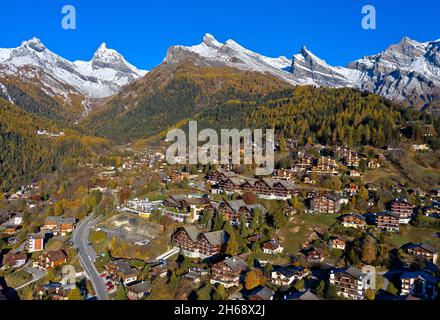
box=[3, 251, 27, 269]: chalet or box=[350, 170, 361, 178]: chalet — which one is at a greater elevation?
box=[350, 170, 361, 178]: chalet

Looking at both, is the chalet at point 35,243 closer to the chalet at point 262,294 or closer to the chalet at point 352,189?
the chalet at point 262,294

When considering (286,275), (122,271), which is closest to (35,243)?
(122,271)

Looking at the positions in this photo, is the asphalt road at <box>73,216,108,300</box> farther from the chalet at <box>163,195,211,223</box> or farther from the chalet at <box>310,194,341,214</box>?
the chalet at <box>310,194,341,214</box>

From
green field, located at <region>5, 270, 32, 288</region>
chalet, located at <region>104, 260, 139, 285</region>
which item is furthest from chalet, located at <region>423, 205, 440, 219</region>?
green field, located at <region>5, 270, 32, 288</region>

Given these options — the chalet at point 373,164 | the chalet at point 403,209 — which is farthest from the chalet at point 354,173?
the chalet at point 403,209

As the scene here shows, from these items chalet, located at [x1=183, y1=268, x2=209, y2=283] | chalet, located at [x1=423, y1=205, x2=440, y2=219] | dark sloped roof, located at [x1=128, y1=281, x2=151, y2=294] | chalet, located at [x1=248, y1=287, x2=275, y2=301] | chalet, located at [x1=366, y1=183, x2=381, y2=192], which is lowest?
dark sloped roof, located at [x1=128, y1=281, x2=151, y2=294]

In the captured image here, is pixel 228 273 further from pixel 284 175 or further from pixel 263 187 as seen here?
pixel 284 175
